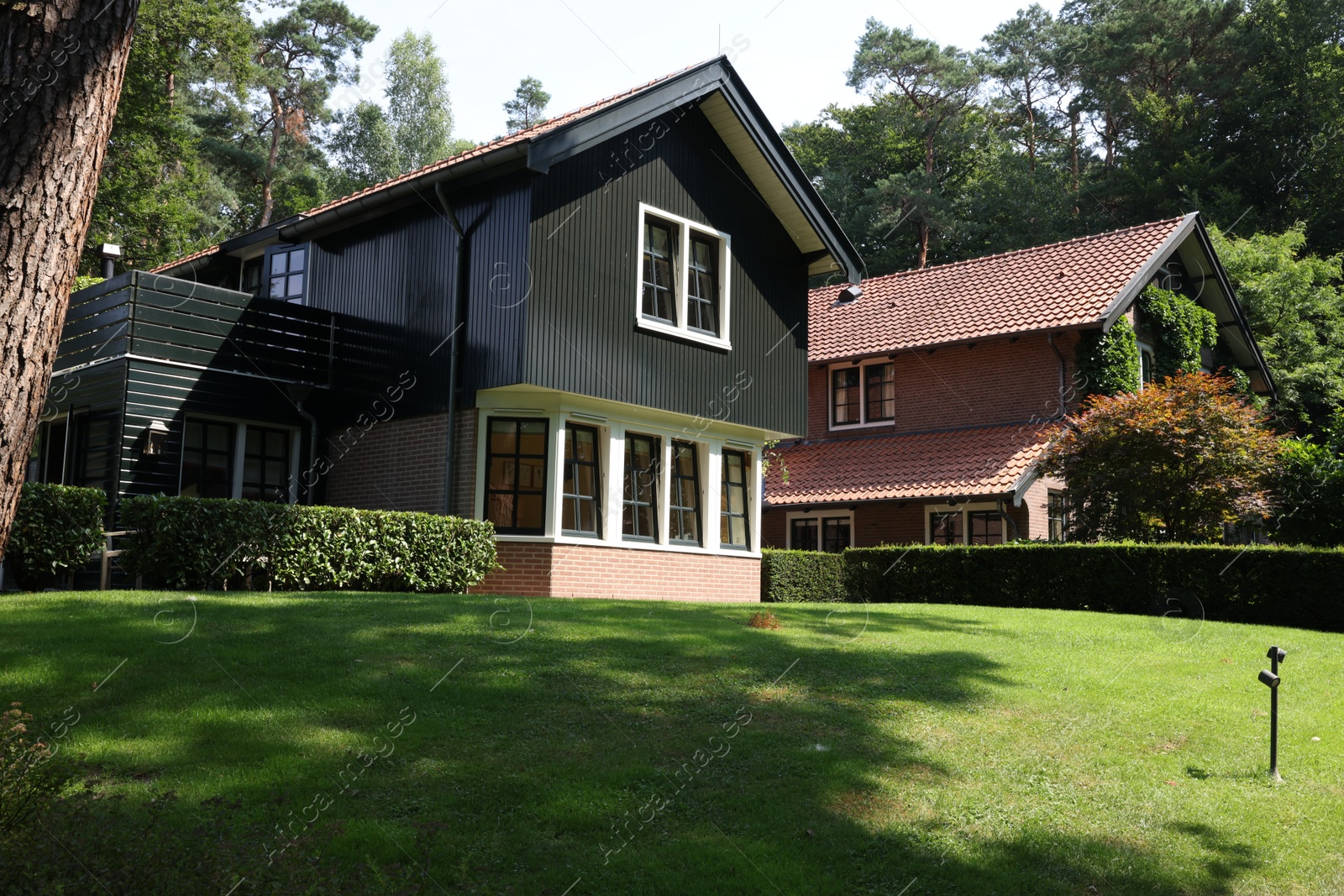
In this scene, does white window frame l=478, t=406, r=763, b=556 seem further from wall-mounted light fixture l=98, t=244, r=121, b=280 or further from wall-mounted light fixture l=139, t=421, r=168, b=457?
wall-mounted light fixture l=98, t=244, r=121, b=280

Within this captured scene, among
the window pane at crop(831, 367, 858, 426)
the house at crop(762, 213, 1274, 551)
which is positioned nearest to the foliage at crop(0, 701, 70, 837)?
the house at crop(762, 213, 1274, 551)

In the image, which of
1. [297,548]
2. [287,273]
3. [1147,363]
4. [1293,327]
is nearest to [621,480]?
[297,548]

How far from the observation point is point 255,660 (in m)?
8.55

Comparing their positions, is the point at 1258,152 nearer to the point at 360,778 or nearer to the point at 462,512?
the point at 462,512

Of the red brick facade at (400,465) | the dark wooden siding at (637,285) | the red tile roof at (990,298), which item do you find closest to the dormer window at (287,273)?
the red brick facade at (400,465)

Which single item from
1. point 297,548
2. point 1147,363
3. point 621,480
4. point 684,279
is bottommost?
point 297,548

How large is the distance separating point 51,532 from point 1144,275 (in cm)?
2271

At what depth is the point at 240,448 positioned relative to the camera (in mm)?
17641

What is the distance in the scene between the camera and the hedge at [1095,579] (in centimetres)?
1681

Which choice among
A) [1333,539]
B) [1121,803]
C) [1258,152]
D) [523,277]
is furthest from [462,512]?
[1258,152]

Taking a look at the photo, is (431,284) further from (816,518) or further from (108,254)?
(816,518)

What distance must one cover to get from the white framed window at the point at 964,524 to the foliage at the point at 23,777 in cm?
2124

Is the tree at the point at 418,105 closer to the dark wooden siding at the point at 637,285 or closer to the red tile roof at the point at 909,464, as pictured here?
the red tile roof at the point at 909,464

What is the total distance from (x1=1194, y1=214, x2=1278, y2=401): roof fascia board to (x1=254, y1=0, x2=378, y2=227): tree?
3390cm
